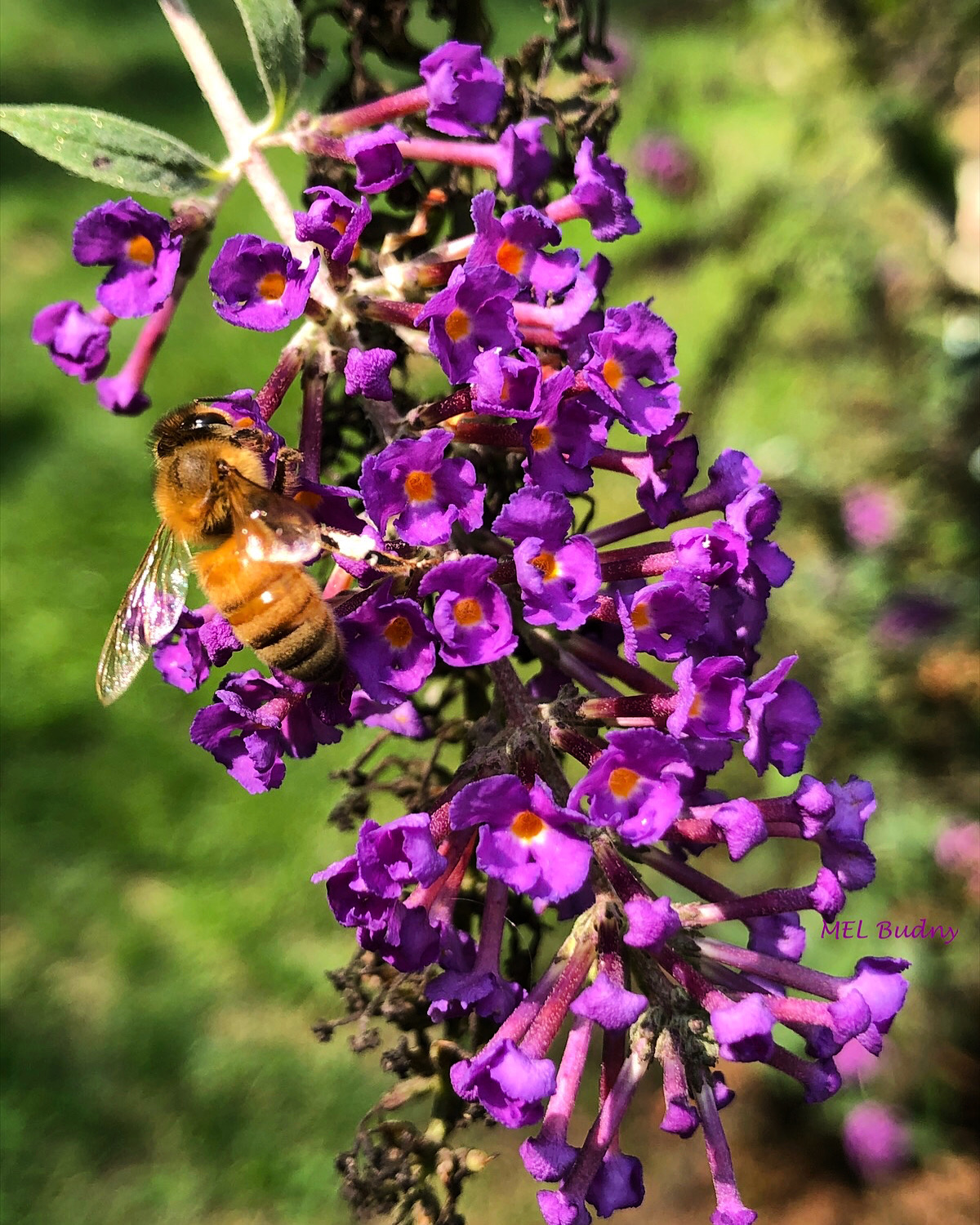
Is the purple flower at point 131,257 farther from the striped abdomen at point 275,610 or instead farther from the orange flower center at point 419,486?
the orange flower center at point 419,486

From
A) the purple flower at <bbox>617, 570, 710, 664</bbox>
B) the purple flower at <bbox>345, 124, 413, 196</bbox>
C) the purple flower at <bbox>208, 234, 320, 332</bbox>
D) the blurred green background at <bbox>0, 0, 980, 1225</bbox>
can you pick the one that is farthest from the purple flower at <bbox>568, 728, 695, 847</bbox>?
the blurred green background at <bbox>0, 0, 980, 1225</bbox>

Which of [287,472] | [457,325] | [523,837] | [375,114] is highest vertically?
[375,114]

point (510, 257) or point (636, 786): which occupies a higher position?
point (510, 257)

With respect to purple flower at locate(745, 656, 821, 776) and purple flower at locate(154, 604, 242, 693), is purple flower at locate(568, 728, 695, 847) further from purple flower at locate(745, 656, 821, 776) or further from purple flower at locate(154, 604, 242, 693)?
purple flower at locate(154, 604, 242, 693)

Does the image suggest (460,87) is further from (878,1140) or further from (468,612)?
(878,1140)

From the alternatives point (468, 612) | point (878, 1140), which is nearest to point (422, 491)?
point (468, 612)

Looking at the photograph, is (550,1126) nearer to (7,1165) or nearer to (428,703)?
(428,703)

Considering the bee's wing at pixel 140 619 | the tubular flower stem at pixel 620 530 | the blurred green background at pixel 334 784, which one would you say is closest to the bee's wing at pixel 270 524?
the bee's wing at pixel 140 619
